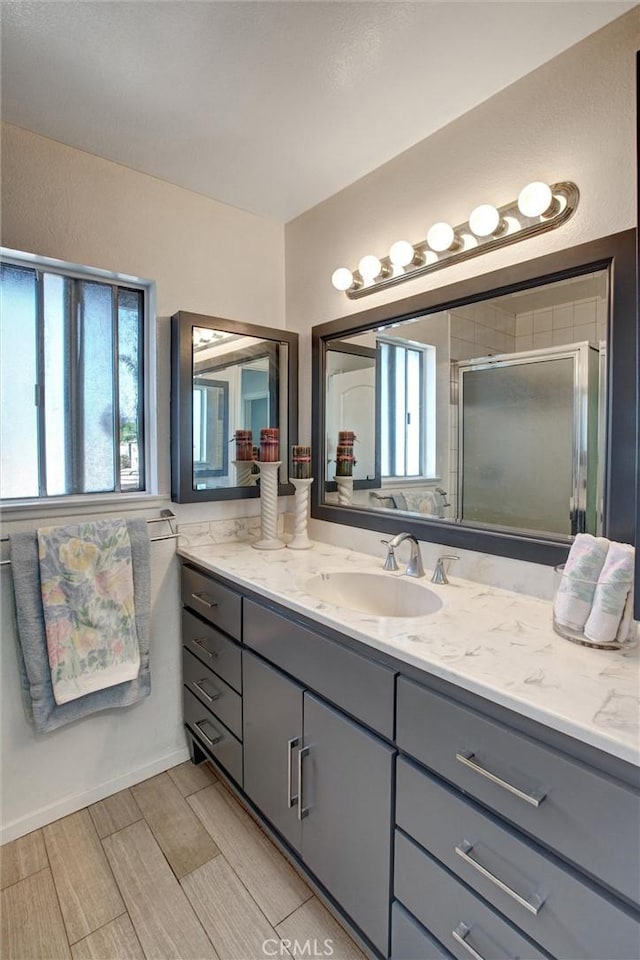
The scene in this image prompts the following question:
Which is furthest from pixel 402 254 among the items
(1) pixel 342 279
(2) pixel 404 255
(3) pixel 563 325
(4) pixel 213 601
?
(4) pixel 213 601

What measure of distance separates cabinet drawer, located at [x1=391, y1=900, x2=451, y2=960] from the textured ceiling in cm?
211

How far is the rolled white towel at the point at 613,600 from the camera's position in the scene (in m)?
0.96

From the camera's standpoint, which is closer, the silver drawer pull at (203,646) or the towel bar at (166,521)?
the silver drawer pull at (203,646)

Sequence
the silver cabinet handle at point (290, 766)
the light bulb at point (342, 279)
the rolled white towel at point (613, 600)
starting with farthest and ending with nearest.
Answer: the light bulb at point (342, 279) → the silver cabinet handle at point (290, 766) → the rolled white towel at point (613, 600)

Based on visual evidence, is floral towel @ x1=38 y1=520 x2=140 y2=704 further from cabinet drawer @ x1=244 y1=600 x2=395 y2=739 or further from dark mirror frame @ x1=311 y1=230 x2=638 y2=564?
dark mirror frame @ x1=311 y1=230 x2=638 y2=564

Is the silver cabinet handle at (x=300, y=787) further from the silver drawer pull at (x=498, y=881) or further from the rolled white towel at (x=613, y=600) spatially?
the rolled white towel at (x=613, y=600)

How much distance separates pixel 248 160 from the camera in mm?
1704

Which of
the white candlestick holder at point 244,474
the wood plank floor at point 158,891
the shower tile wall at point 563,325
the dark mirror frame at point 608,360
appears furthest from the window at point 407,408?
the wood plank floor at point 158,891

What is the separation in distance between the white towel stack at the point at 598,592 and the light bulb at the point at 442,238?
977mm

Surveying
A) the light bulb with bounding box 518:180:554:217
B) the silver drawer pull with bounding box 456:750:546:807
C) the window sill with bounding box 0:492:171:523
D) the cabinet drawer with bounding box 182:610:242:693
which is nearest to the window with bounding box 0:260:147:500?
the window sill with bounding box 0:492:171:523

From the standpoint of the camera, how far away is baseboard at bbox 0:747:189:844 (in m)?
1.58

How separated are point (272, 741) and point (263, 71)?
6.44 ft

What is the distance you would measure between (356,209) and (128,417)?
124 centimetres

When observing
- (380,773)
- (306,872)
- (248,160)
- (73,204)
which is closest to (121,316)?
(73,204)
